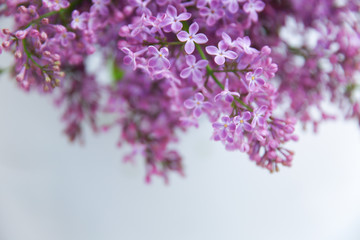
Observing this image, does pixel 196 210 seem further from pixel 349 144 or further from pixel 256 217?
pixel 349 144

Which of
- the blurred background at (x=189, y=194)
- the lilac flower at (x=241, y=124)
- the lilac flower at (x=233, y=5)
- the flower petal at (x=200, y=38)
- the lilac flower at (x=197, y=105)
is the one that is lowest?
the blurred background at (x=189, y=194)

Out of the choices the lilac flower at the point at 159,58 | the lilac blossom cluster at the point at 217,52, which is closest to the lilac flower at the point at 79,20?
the lilac blossom cluster at the point at 217,52

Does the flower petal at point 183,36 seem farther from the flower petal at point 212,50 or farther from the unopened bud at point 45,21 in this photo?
the unopened bud at point 45,21

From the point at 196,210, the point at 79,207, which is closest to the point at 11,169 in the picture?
the point at 79,207

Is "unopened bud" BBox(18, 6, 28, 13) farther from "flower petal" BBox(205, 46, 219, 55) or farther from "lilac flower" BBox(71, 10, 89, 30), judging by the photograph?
"flower petal" BBox(205, 46, 219, 55)

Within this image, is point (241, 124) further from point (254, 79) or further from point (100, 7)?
point (100, 7)

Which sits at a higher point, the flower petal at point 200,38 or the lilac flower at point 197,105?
the flower petal at point 200,38
